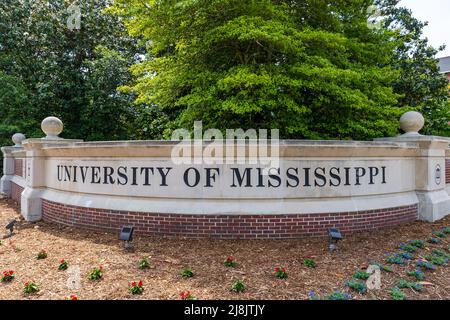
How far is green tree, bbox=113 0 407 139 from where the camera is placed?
7.66 meters

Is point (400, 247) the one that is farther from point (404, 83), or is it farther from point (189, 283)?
point (404, 83)

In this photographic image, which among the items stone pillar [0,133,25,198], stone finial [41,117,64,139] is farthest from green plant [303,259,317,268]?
stone pillar [0,133,25,198]

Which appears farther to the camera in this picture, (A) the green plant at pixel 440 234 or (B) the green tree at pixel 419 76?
(B) the green tree at pixel 419 76

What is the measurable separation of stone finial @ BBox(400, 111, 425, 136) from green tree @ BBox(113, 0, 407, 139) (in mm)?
1036

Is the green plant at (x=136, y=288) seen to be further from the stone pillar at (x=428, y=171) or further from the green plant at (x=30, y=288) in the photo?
the stone pillar at (x=428, y=171)

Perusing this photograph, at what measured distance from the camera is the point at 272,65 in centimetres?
819

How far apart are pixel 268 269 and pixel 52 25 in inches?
655

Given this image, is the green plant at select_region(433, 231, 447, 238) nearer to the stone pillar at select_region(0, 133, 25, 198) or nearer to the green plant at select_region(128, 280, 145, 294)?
the green plant at select_region(128, 280, 145, 294)

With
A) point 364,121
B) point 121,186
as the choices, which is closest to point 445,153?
point 364,121

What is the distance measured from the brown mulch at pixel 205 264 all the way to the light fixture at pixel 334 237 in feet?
0.33

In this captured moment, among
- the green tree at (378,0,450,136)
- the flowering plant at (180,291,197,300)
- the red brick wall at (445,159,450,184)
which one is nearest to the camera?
the flowering plant at (180,291,197,300)

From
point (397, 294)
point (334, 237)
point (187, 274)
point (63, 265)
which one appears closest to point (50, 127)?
point (63, 265)

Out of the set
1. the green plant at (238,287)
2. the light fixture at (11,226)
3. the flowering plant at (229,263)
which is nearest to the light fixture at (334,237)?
the flowering plant at (229,263)

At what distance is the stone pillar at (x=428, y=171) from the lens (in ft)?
21.7
